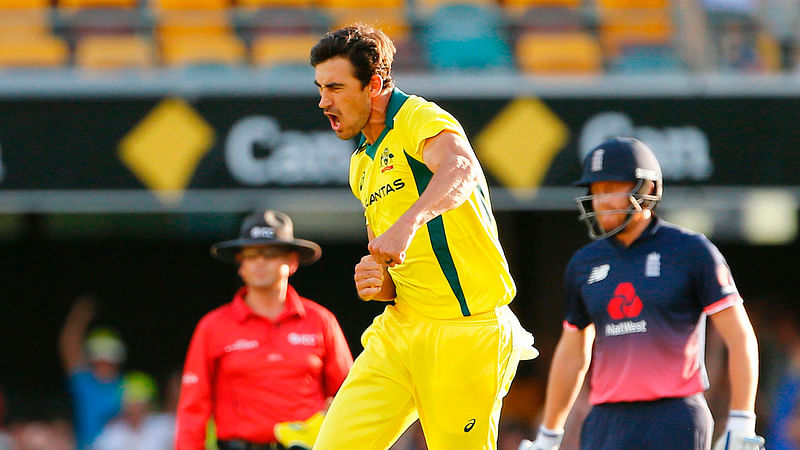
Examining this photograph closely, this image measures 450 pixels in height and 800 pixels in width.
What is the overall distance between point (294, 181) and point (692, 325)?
5.01 metres

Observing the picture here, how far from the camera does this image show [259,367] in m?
6.60

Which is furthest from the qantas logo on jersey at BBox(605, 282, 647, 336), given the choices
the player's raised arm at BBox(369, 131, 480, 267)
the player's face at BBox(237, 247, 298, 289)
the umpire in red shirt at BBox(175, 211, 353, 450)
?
the player's face at BBox(237, 247, 298, 289)

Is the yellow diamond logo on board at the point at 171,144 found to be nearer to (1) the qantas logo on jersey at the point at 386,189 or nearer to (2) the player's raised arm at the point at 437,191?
(1) the qantas logo on jersey at the point at 386,189

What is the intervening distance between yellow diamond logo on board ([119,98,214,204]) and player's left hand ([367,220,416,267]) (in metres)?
5.75

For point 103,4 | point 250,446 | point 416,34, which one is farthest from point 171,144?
point 250,446

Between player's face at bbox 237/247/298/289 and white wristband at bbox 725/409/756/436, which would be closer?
white wristband at bbox 725/409/756/436

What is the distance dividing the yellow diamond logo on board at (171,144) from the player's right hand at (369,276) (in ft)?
17.3

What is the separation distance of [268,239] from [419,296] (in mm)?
2191

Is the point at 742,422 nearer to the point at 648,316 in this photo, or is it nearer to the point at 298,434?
the point at 648,316

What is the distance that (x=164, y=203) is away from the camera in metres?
9.69

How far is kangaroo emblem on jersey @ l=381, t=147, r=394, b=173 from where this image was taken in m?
4.82

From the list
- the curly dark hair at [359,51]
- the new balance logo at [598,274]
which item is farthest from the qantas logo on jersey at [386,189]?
the new balance logo at [598,274]

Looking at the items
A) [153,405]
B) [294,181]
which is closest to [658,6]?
[294,181]

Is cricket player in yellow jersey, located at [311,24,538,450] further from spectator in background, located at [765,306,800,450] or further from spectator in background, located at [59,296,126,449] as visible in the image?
spectator in background, located at [59,296,126,449]
